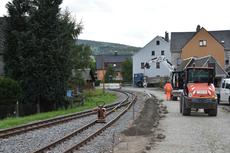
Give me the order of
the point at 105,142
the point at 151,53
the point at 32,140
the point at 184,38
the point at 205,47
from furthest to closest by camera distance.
Answer: the point at 151,53
the point at 184,38
the point at 205,47
the point at 32,140
the point at 105,142

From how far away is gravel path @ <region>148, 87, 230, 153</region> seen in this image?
15594 millimetres

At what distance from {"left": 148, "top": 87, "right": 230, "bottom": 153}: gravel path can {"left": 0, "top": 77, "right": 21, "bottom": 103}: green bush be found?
14.1 meters

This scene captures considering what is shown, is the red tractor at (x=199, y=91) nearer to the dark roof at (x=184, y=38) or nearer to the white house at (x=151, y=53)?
the dark roof at (x=184, y=38)

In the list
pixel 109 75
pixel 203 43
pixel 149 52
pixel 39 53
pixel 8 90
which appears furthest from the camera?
pixel 109 75

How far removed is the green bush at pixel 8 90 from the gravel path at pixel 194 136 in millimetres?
14094

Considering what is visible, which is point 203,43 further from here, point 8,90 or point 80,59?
point 8,90

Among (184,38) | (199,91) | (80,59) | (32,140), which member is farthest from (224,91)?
(184,38)

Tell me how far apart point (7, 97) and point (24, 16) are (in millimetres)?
10924

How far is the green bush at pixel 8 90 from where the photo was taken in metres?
36.1

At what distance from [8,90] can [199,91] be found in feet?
47.2

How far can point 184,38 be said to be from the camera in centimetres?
11450

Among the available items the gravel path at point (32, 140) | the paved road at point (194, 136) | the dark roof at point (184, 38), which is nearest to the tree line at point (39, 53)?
the paved road at point (194, 136)

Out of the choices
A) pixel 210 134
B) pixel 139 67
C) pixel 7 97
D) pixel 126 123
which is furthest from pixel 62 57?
pixel 139 67

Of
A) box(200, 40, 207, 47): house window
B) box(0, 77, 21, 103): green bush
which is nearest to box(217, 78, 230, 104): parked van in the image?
box(0, 77, 21, 103): green bush
